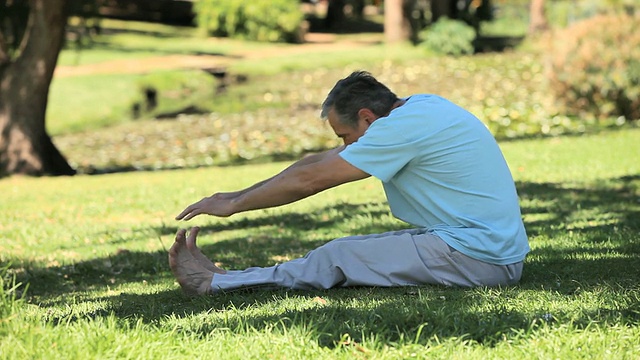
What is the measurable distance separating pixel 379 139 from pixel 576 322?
130 cm

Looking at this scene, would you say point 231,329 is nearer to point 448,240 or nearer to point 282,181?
point 282,181

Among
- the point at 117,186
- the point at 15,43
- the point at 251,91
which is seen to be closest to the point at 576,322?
the point at 117,186

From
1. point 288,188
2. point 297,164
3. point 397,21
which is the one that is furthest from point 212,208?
point 397,21

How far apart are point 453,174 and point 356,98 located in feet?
2.04

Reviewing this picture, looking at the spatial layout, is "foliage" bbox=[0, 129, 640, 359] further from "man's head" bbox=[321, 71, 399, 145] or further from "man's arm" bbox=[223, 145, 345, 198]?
"man's head" bbox=[321, 71, 399, 145]

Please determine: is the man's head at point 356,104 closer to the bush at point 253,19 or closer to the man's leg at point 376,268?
the man's leg at point 376,268

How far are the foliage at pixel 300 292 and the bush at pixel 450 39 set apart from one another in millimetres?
21828

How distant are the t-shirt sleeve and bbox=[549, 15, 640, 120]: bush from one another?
14.0m

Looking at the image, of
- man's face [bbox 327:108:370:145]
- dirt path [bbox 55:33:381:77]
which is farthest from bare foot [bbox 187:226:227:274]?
dirt path [bbox 55:33:381:77]

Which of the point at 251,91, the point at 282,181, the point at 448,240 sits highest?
the point at 282,181

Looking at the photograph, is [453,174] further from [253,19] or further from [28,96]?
[253,19]

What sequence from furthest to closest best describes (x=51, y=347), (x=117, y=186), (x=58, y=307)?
1. (x=117, y=186)
2. (x=58, y=307)
3. (x=51, y=347)

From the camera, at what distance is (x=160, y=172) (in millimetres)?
14383

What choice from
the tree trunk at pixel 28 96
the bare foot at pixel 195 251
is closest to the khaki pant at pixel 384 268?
the bare foot at pixel 195 251
